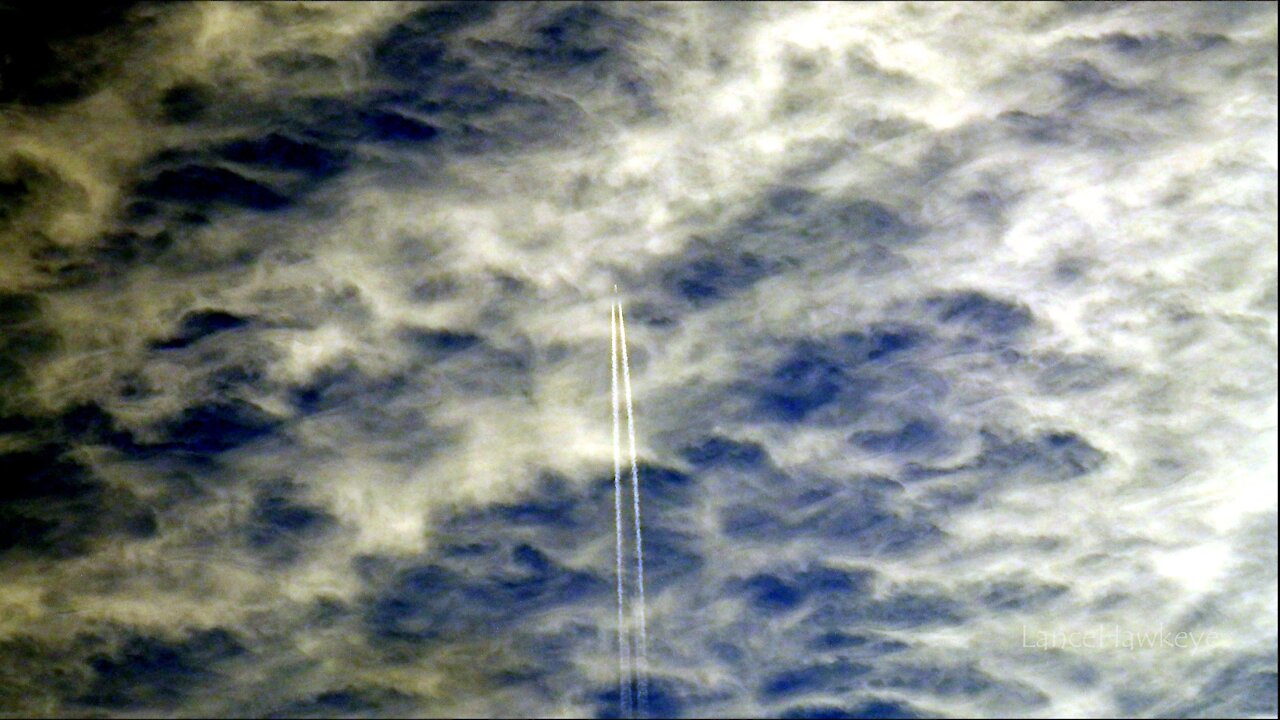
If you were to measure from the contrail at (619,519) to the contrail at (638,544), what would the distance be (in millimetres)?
30

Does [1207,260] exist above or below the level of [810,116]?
below

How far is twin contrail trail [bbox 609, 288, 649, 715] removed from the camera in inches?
185

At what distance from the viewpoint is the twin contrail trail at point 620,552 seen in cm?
470

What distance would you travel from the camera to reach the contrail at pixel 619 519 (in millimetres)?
4695

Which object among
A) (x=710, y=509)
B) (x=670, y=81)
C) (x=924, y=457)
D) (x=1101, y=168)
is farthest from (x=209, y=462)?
(x=1101, y=168)

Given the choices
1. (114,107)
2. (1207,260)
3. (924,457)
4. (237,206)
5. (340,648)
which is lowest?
(340,648)

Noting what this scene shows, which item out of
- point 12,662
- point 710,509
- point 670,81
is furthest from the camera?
point 670,81

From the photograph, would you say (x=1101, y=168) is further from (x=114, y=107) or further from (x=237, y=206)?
(x=114, y=107)

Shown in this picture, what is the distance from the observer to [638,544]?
15.9 ft

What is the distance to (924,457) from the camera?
5.03 metres

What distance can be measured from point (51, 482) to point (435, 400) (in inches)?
56.4

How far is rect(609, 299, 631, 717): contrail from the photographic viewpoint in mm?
4695

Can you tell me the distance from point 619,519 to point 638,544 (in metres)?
0.12

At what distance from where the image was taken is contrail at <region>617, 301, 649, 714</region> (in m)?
4.71
